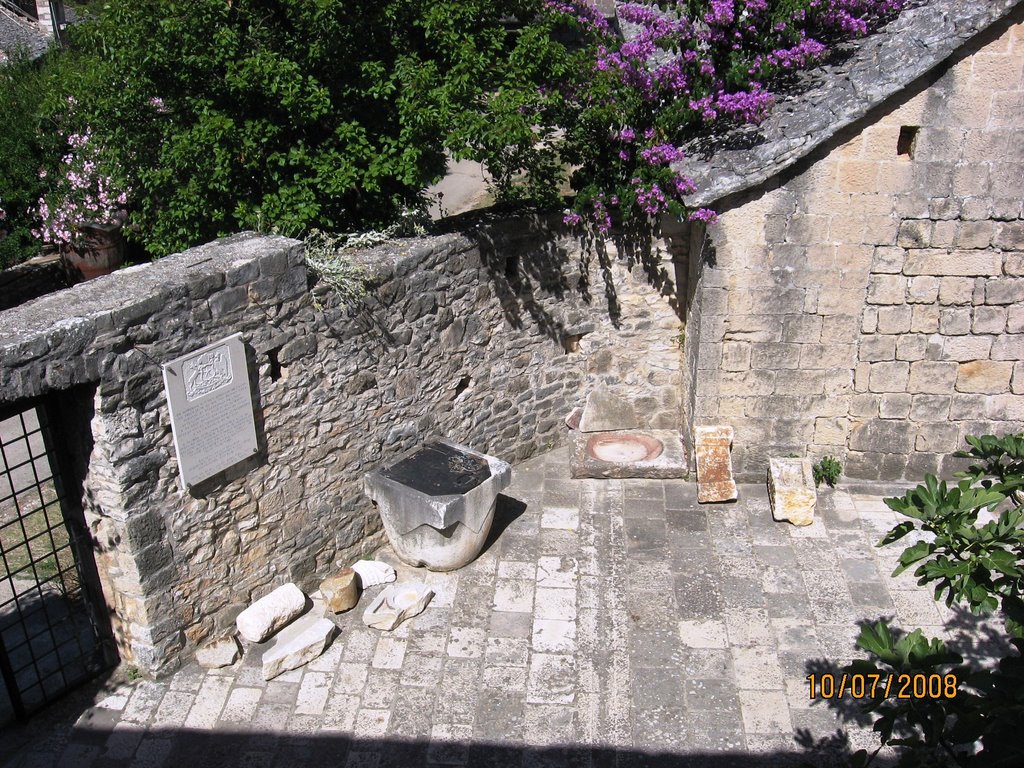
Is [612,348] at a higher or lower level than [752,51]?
lower

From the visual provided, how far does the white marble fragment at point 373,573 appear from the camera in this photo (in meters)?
7.20

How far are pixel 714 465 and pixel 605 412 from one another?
1.22m

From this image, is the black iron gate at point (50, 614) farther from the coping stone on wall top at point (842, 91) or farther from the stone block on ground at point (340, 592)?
the coping stone on wall top at point (842, 91)

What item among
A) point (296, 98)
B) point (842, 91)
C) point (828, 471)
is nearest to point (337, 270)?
point (296, 98)

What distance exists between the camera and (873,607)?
6.90 meters

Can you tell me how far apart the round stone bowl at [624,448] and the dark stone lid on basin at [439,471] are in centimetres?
147

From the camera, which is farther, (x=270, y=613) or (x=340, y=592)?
(x=340, y=592)

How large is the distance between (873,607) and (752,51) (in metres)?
4.19

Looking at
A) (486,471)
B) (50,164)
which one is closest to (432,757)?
(486,471)

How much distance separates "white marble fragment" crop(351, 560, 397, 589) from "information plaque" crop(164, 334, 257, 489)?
1.39 meters

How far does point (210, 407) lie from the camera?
610 cm

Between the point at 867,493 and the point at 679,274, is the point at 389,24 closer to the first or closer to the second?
the point at 679,274

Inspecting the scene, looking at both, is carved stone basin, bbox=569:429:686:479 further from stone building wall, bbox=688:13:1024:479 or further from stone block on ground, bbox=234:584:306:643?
stone block on ground, bbox=234:584:306:643

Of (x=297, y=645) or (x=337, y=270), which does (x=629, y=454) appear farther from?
(x=297, y=645)
